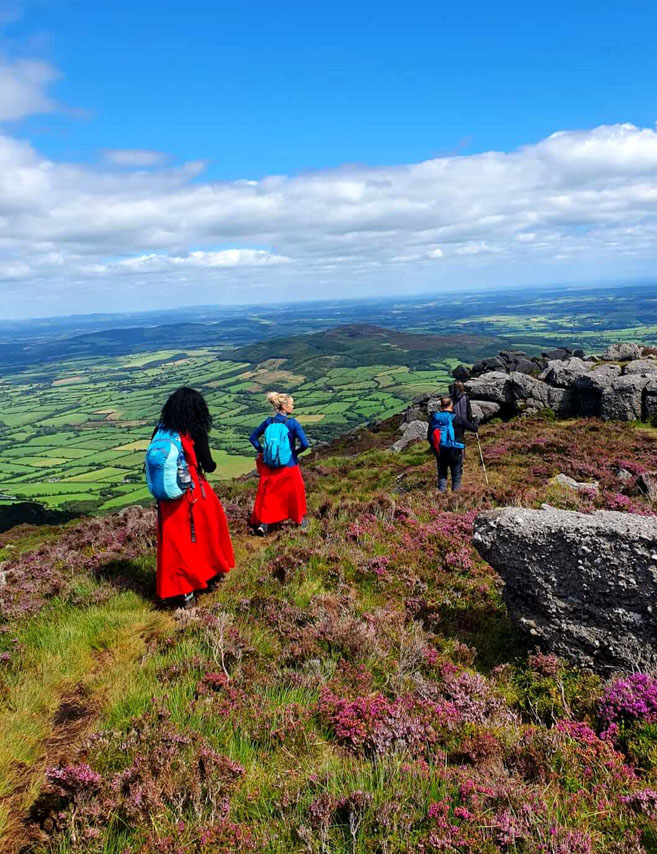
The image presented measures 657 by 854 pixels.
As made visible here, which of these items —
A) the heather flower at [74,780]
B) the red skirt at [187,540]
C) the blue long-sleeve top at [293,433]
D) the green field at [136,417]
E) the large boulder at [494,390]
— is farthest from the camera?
the green field at [136,417]

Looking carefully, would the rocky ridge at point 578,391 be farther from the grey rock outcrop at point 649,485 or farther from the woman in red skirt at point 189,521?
the woman in red skirt at point 189,521

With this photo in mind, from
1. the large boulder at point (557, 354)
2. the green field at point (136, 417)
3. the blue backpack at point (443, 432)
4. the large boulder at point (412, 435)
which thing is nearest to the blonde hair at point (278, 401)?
the blue backpack at point (443, 432)

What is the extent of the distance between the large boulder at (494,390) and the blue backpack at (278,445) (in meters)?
21.0

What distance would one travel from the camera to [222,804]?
10.7ft

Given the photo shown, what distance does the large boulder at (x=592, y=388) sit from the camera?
76.5ft

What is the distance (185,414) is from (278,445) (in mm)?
2720

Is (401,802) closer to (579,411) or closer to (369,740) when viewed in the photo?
(369,740)

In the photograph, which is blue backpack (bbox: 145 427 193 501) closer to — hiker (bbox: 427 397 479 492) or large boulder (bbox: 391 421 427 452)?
hiker (bbox: 427 397 479 492)

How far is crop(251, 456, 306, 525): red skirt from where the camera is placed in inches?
389

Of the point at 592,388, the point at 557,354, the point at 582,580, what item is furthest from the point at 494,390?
the point at 582,580

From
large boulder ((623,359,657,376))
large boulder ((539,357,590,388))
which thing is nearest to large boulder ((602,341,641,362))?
large boulder ((539,357,590,388))

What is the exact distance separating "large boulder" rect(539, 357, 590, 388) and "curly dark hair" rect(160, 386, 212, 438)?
23.7m

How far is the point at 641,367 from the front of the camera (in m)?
24.9

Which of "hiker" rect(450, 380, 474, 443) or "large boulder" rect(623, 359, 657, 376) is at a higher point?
"large boulder" rect(623, 359, 657, 376)
